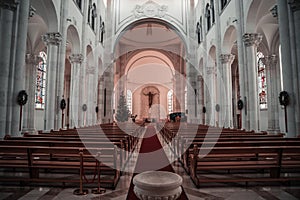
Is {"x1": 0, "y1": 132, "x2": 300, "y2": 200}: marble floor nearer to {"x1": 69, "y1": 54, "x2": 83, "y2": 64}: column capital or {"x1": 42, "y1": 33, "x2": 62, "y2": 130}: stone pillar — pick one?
{"x1": 42, "y1": 33, "x2": 62, "y2": 130}: stone pillar

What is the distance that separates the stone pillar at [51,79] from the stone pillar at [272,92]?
1366 cm

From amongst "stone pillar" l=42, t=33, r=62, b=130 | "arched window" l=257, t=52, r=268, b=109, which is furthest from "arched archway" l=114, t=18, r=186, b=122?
"stone pillar" l=42, t=33, r=62, b=130

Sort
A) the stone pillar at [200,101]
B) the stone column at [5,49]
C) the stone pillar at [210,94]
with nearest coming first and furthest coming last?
1. the stone column at [5,49]
2. the stone pillar at [210,94]
3. the stone pillar at [200,101]

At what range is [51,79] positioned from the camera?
1057cm

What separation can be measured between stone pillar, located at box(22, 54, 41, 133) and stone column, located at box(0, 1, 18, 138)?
340 inches

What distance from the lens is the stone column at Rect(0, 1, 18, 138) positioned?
265 inches

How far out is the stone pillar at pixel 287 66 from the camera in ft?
23.0

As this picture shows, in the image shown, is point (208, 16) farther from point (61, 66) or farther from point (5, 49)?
point (5, 49)

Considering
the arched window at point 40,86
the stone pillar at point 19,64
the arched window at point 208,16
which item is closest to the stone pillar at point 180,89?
the arched window at point 208,16

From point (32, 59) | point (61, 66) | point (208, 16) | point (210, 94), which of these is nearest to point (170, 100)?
point (210, 94)

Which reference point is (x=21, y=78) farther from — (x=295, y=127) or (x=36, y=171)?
(x=295, y=127)

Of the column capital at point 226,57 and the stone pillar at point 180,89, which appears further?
the stone pillar at point 180,89

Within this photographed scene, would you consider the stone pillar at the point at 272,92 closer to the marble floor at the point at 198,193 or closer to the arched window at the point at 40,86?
the marble floor at the point at 198,193

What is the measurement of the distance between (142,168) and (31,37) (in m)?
14.5
